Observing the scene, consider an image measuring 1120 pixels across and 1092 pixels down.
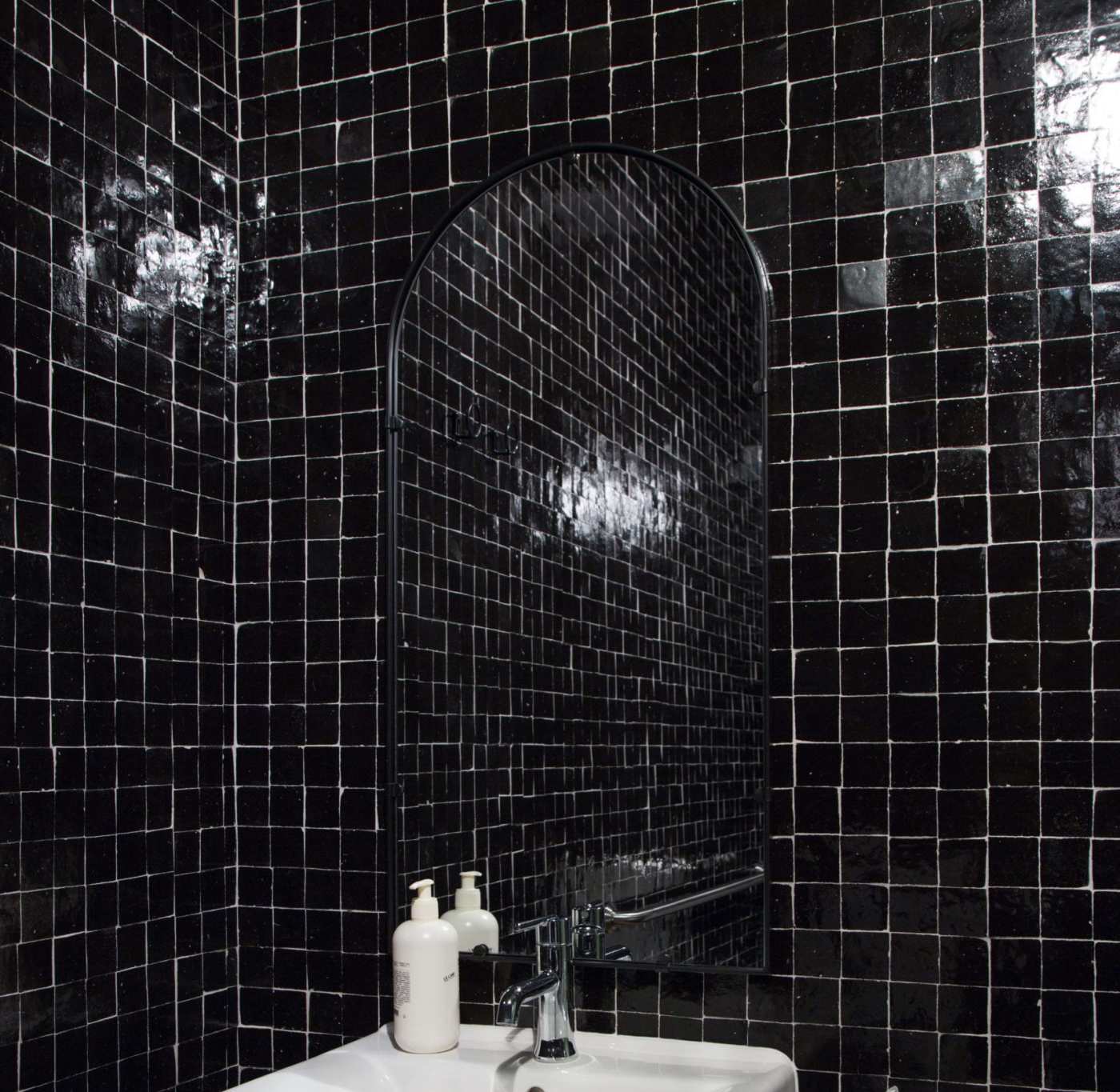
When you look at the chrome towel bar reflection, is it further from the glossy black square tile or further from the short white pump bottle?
the short white pump bottle

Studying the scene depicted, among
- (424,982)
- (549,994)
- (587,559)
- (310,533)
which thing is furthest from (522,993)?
(310,533)

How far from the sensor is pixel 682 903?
→ 1772 millimetres

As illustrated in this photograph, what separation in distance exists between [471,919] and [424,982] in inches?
5.1

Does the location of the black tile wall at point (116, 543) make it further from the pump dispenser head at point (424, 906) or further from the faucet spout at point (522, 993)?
the faucet spout at point (522, 993)

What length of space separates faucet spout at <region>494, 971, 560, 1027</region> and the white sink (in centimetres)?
9

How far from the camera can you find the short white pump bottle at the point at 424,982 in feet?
5.79

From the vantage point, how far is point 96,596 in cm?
179

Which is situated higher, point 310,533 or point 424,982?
point 310,533

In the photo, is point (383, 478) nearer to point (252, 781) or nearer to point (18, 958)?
point (252, 781)

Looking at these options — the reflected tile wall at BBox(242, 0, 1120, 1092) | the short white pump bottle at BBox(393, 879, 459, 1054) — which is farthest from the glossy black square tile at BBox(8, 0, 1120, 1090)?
the short white pump bottle at BBox(393, 879, 459, 1054)

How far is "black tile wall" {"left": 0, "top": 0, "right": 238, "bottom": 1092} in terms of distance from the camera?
168 centimetres

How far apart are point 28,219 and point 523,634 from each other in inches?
32.5

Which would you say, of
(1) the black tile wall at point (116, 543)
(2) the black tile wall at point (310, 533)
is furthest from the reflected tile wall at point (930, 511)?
(1) the black tile wall at point (116, 543)

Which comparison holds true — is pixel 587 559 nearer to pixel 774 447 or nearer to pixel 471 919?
pixel 774 447
